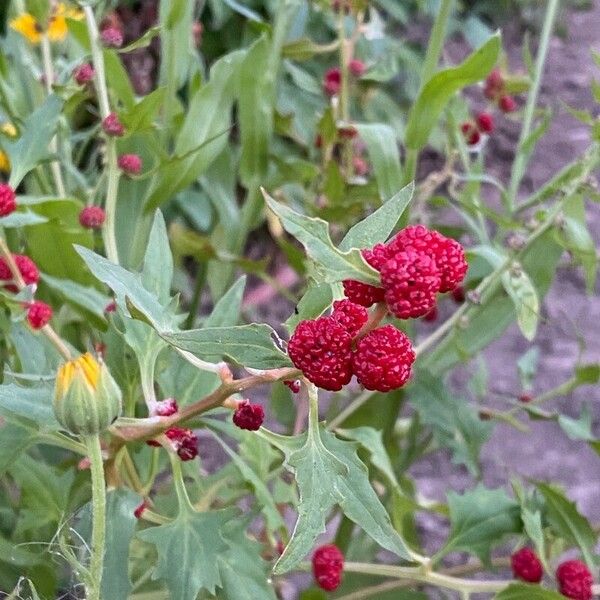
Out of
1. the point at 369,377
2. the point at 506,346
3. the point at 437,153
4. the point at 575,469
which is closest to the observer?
the point at 369,377

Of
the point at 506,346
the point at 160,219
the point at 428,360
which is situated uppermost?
the point at 160,219

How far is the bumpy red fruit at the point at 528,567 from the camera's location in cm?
75

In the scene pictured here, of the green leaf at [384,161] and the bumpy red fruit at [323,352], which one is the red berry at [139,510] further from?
the green leaf at [384,161]

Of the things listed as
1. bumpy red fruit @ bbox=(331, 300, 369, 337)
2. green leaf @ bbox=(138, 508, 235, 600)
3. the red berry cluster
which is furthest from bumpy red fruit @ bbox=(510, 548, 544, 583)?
bumpy red fruit @ bbox=(331, 300, 369, 337)

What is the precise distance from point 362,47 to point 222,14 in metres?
0.37

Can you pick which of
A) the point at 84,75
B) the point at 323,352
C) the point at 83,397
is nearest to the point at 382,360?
the point at 323,352

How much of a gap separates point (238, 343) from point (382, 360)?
0.08m

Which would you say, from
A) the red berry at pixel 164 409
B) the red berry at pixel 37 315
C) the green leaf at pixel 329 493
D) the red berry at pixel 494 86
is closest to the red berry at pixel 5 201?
the red berry at pixel 37 315

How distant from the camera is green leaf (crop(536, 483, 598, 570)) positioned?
2.56 feet

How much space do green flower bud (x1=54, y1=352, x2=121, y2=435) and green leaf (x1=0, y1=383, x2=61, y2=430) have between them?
0.25 ft

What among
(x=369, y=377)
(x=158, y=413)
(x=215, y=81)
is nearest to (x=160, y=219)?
(x=158, y=413)

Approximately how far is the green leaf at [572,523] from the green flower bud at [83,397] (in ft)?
1.50

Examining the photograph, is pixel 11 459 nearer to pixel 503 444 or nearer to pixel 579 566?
pixel 579 566

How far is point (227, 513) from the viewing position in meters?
0.61
